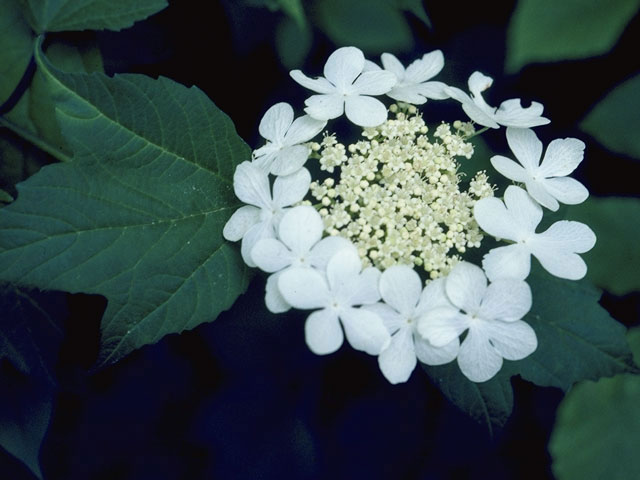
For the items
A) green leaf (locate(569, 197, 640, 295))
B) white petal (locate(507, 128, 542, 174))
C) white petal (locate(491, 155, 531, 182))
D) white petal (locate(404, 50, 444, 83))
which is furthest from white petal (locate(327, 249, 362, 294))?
green leaf (locate(569, 197, 640, 295))

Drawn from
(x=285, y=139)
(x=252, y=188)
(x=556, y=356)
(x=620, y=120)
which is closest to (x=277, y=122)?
(x=285, y=139)

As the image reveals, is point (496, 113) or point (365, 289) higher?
point (496, 113)

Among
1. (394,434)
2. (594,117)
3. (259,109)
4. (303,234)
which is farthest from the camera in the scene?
(394,434)

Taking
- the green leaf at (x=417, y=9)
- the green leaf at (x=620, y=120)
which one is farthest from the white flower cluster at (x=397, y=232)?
the green leaf at (x=620, y=120)

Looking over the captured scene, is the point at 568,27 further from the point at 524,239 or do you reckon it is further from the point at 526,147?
the point at 524,239

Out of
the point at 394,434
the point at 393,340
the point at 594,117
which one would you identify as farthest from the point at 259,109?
the point at 394,434

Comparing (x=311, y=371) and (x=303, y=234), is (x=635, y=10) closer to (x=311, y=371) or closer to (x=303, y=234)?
(x=303, y=234)

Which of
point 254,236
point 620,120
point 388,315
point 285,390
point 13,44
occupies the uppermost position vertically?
point 13,44

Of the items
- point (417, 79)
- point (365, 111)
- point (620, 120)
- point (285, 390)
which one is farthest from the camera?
point (285, 390)

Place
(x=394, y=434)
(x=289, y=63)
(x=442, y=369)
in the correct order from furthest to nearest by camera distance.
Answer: (x=394, y=434)
(x=289, y=63)
(x=442, y=369)
